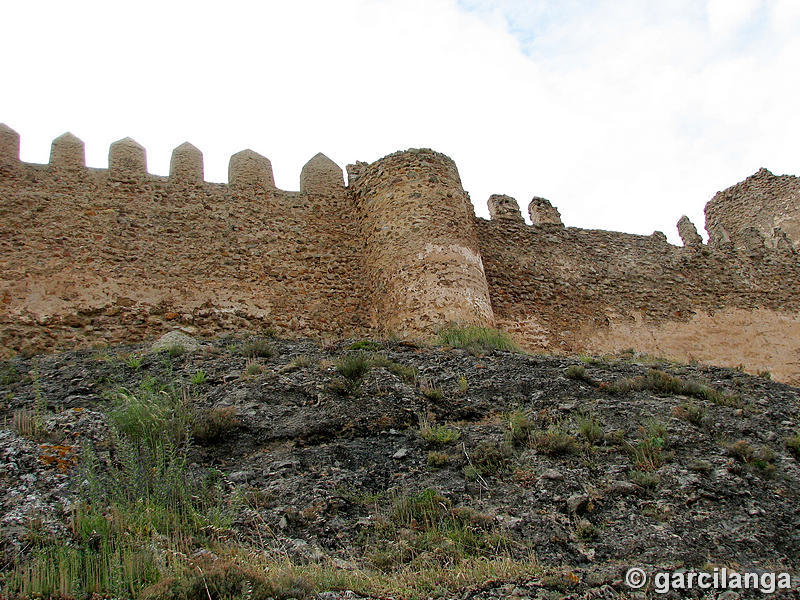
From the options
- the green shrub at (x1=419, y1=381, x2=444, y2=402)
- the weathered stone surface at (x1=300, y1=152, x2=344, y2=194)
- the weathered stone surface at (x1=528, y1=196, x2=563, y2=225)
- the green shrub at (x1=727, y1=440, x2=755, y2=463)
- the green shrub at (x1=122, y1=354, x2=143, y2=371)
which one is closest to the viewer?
the green shrub at (x1=727, y1=440, x2=755, y2=463)

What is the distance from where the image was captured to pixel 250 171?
44.1 feet

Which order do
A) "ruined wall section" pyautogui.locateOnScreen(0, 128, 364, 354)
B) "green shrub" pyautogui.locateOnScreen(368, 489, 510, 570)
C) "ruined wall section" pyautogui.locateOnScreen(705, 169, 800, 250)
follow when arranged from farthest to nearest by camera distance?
"ruined wall section" pyautogui.locateOnScreen(705, 169, 800, 250), "ruined wall section" pyautogui.locateOnScreen(0, 128, 364, 354), "green shrub" pyautogui.locateOnScreen(368, 489, 510, 570)

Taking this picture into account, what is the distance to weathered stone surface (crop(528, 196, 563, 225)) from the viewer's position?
15.3 m

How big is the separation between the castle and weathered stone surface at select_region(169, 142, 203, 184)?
1.5 inches

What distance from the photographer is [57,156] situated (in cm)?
1232

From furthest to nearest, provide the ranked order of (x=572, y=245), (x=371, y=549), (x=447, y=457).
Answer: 1. (x=572, y=245)
2. (x=447, y=457)
3. (x=371, y=549)

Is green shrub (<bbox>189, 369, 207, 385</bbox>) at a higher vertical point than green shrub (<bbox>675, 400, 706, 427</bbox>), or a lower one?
higher

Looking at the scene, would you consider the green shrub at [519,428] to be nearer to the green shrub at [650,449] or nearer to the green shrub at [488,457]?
the green shrub at [488,457]

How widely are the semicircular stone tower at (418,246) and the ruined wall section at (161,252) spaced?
50 centimetres

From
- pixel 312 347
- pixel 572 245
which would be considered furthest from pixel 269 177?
pixel 572 245

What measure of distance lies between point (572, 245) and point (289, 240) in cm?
579

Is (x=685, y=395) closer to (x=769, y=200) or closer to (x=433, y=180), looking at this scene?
(x=433, y=180)

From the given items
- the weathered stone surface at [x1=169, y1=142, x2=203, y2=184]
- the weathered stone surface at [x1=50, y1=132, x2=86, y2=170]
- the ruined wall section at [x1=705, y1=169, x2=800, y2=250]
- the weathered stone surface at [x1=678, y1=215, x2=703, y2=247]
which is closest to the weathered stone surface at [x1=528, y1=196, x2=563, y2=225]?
the weathered stone surface at [x1=678, y1=215, x2=703, y2=247]

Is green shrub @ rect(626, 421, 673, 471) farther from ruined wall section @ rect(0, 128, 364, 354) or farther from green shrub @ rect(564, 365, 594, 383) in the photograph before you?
ruined wall section @ rect(0, 128, 364, 354)
